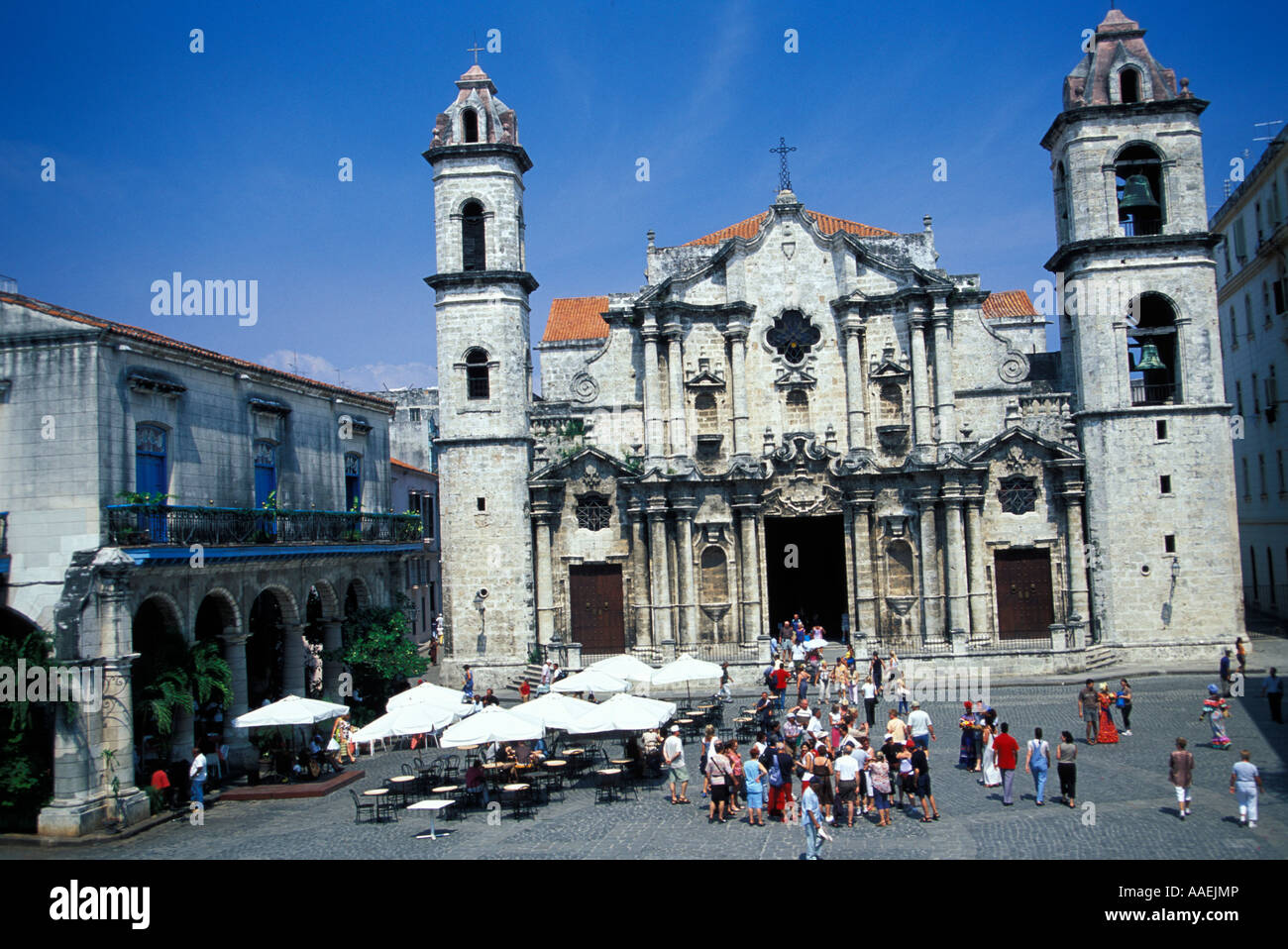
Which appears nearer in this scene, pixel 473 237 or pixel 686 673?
pixel 686 673

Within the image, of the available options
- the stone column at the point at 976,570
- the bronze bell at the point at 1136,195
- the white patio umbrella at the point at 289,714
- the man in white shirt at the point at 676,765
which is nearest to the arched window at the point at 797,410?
the stone column at the point at 976,570

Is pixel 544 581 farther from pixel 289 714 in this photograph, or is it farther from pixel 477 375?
pixel 289 714

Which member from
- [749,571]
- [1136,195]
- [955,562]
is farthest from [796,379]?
[1136,195]

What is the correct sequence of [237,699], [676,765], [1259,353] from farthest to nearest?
1. [1259,353]
2. [237,699]
3. [676,765]

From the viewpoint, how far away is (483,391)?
36.7 meters

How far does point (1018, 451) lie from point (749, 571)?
10121 millimetres

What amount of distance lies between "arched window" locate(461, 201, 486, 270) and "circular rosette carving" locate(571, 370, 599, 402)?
5.32m

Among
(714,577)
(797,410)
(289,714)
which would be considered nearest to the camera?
(289,714)

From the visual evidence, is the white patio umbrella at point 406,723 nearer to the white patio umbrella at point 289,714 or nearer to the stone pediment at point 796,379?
the white patio umbrella at point 289,714

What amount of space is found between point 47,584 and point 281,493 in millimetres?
7656

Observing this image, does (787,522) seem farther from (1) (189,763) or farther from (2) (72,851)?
(2) (72,851)

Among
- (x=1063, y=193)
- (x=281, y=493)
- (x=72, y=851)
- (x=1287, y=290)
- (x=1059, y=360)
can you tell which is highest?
(x=1063, y=193)

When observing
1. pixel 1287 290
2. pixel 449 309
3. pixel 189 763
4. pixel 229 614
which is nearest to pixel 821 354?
pixel 449 309

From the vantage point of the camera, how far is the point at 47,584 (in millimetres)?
20703
